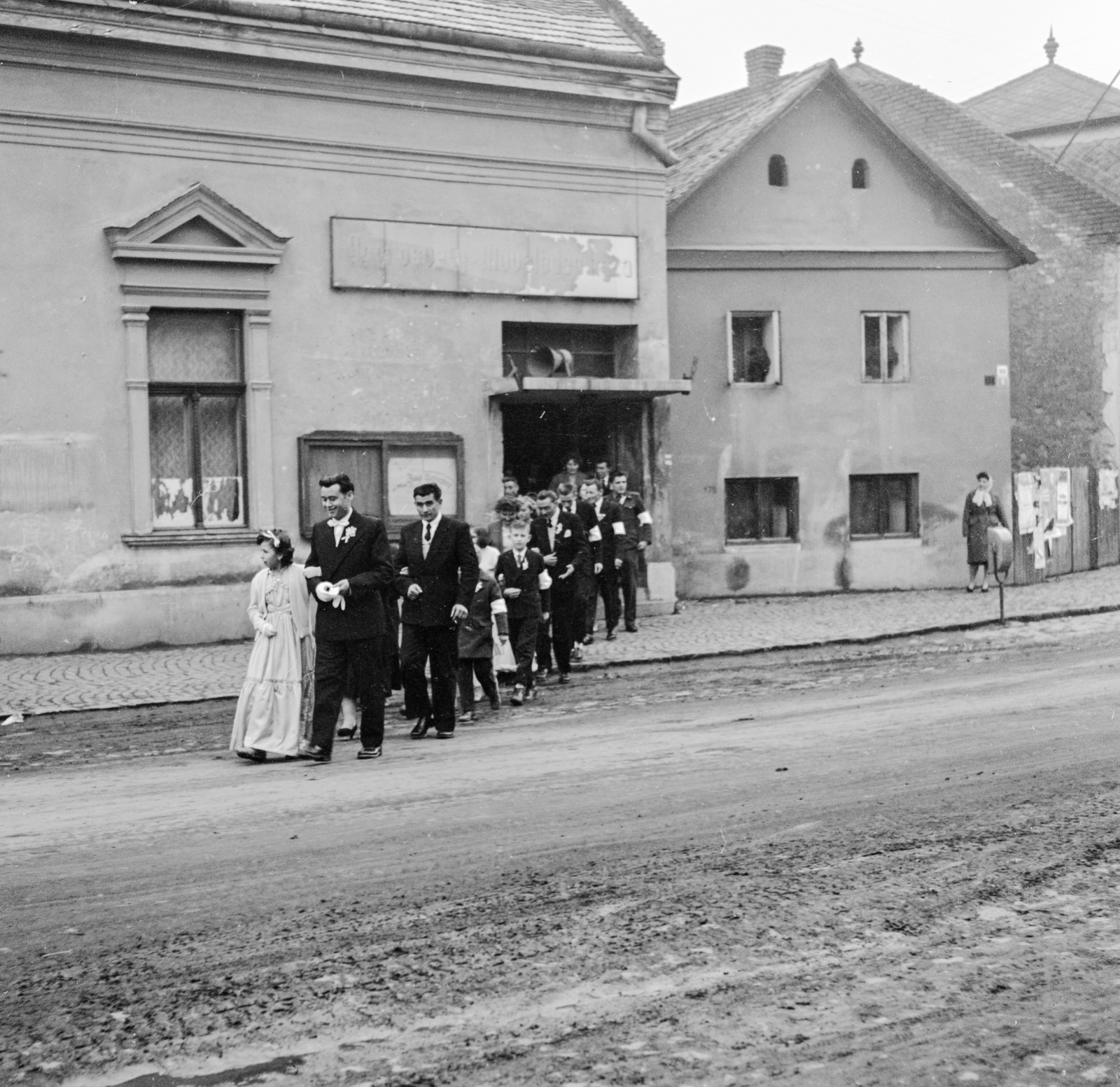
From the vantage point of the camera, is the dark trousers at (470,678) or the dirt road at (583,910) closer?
the dirt road at (583,910)

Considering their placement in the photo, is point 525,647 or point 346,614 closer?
point 346,614

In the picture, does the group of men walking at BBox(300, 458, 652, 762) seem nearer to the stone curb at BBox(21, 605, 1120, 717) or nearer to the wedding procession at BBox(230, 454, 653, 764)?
the wedding procession at BBox(230, 454, 653, 764)

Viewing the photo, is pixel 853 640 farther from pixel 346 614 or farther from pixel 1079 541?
pixel 1079 541

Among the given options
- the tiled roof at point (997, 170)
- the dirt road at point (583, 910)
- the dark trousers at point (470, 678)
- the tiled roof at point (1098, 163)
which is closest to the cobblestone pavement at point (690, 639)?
the dark trousers at point (470, 678)

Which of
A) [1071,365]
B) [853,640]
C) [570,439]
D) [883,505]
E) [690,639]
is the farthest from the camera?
[1071,365]

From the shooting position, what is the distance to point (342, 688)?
34.0 feet

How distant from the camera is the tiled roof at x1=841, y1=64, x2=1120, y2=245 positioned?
3130 cm

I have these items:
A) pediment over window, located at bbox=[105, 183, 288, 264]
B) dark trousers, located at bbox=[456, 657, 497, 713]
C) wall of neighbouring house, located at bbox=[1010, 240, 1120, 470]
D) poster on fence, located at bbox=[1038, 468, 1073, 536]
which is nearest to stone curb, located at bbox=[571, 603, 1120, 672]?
dark trousers, located at bbox=[456, 657, 497, 713]

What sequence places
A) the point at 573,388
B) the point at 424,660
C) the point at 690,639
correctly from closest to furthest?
the point at 424,660
the point at 690,639
the point at 573,388

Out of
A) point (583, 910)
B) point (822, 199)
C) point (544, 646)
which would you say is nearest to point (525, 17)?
point (822, 199)

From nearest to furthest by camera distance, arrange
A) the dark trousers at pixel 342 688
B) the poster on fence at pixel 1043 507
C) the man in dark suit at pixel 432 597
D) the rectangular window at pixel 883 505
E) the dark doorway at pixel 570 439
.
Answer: the dark trousers at pixel 342 688 < the man in dark suit at pixel 432 597 < the dark doorway at pixel 570 439 < the rectangular window at pixel 883 505 < the poster on fence at pixel 1043 507

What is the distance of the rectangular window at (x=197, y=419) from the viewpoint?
57.7 ft

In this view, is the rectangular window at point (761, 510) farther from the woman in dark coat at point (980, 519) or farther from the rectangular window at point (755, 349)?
the woman in dark coat at point (980, 519)

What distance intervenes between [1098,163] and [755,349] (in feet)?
58.7
